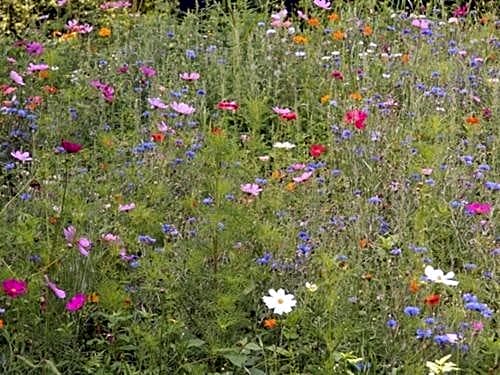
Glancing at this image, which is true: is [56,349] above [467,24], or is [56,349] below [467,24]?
above

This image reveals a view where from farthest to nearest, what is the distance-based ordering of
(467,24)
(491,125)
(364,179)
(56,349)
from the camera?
(467,24), (491,125), (364,179), (56,349)

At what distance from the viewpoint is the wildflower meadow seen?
267 centimetres

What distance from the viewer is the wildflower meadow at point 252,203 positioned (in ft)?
8.75

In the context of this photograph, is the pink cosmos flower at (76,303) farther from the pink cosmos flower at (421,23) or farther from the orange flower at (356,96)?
the pink cosmos flower at (421,23)

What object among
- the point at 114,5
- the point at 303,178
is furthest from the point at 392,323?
the point at 114,5

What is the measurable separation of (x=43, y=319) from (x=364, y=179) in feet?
5.28

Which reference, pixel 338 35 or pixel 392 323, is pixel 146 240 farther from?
pixel 338 35

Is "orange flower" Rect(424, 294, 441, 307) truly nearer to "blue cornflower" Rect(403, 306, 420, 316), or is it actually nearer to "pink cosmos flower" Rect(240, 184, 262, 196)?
"blue cornflower" Rect(403, 306, 420, 316)

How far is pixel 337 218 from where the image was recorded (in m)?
3.40

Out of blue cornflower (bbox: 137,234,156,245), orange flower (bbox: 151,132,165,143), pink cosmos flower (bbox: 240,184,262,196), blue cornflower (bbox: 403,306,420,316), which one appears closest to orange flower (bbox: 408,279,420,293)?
blue cornflower (bbox: 403,306,420,316)

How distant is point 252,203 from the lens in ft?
10.8

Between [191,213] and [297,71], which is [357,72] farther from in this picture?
[191,213]

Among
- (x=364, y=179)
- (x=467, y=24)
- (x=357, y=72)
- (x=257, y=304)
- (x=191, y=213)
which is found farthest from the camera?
(x=467, y=24)

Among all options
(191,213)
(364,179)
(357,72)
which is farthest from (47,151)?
(357,72)
